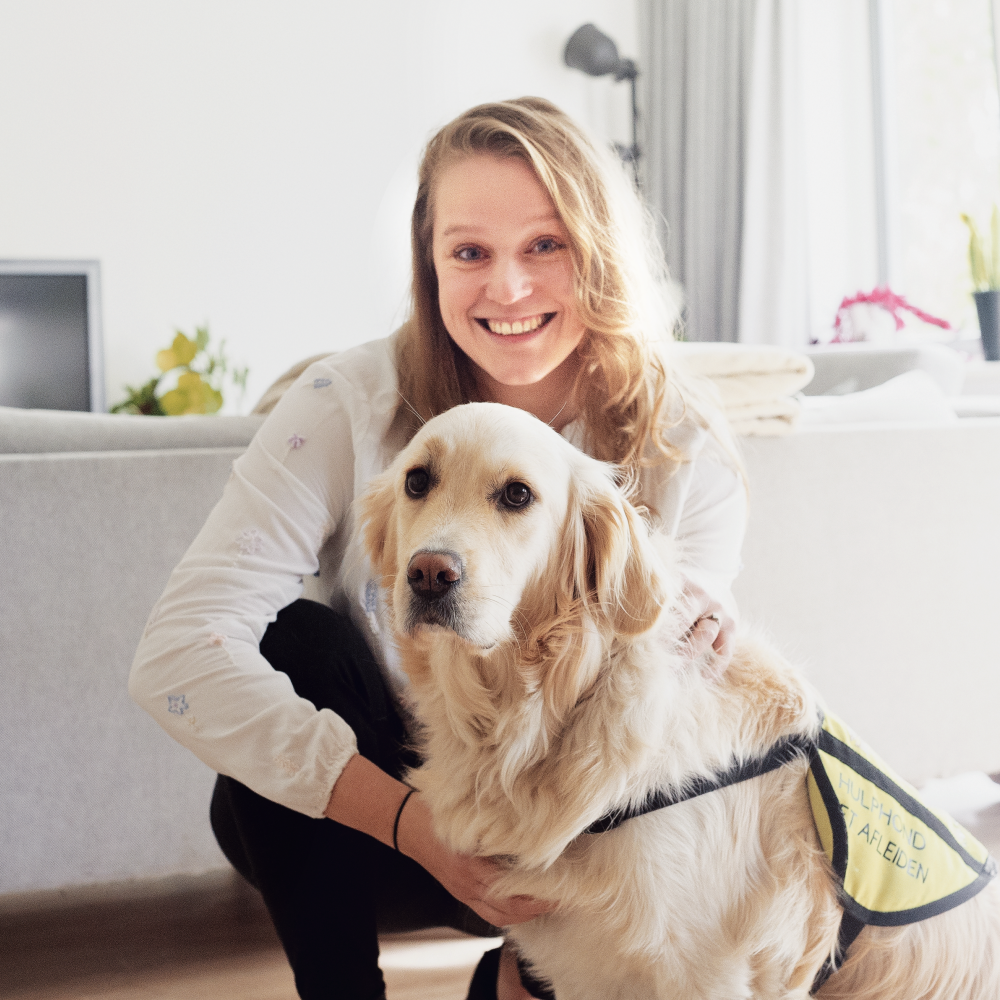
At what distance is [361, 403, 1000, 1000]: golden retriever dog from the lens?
1.01 meters

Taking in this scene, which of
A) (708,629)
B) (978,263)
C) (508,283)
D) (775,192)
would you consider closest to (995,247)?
(978,263)

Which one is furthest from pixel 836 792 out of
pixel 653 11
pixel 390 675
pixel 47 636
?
pixel 653 11

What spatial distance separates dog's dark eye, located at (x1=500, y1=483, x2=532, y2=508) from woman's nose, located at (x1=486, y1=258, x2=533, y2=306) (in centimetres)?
42

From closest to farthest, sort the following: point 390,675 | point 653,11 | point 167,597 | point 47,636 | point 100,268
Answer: point 167,597 < point 390,675 < point 47,636 < point 100,268 < point 653,11

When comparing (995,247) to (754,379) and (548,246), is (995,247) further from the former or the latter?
(548,246)

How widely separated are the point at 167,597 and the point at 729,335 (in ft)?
16.3

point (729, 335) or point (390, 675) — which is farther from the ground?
point (729, 335)

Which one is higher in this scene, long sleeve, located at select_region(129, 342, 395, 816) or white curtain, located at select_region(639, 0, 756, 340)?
white curtain, located at select_region(639, 0, 756, 340)

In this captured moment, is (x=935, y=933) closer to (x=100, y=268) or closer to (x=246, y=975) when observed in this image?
(x=246, y=975)

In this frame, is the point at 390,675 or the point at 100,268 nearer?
the point at 390,675

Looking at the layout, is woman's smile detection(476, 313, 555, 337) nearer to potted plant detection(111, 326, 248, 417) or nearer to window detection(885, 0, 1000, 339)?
potted plant detection(111, 326, 248, 417)

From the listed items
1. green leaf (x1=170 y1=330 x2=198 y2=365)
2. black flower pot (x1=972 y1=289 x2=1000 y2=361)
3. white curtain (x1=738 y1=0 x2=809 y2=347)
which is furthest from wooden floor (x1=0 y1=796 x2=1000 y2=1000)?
white curtain (x1=738 y1=0 x2=809 y2=347)

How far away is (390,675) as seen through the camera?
1.44 m

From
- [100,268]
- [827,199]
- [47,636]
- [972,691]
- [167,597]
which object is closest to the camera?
[167,597]
